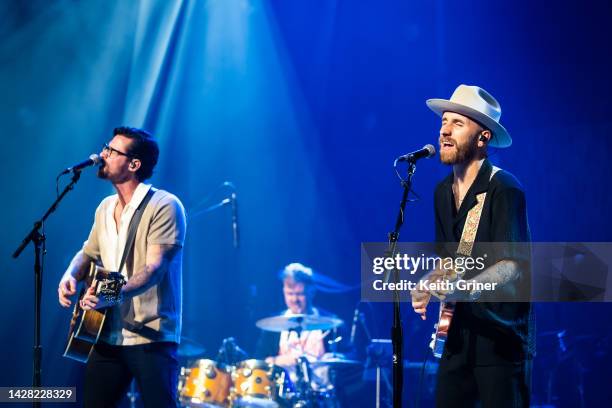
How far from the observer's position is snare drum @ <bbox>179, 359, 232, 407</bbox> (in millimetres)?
7375

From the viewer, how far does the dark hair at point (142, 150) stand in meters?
4.79

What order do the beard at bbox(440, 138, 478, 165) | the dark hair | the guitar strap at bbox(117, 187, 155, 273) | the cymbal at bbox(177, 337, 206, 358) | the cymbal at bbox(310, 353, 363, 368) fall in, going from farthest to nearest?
1. the cymbal at bbox(177, 337, 206, 358)
2. the cymbal at bbox(310, 353, 363, 368)
3. the dark hair
4. the guitar strap at bbox(117, 187, 155, 273)
5. the beard at bbox(440, 138, 478, 165)

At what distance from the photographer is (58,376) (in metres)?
7.45

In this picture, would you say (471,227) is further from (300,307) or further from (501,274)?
(300,307)

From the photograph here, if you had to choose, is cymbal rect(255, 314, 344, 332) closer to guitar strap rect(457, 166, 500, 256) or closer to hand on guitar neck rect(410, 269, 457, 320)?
guitar strap rect(457, 166, 500, 256)

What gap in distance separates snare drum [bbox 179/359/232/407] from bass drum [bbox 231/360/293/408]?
11 cm

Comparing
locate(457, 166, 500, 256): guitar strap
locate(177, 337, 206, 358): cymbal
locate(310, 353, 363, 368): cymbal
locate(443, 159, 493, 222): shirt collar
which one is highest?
locate(443, 159, 493, 222): shirt collar

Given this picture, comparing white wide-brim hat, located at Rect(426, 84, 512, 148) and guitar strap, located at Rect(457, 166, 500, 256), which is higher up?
white wide-brim hat, located at Rect(426, 84, 512, 148)

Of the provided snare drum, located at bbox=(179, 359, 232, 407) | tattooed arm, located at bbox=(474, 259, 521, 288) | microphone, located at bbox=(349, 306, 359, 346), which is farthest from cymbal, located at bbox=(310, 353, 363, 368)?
tattooed arm, located at bbox=(474, 259, 521, 288)

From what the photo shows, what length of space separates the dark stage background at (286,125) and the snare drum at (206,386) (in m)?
1.21

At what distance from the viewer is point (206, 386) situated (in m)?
7.39

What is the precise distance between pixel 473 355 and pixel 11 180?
563cm

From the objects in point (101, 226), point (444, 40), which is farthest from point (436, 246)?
point (444, 40)

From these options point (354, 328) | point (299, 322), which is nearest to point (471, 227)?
point (299, 322)
